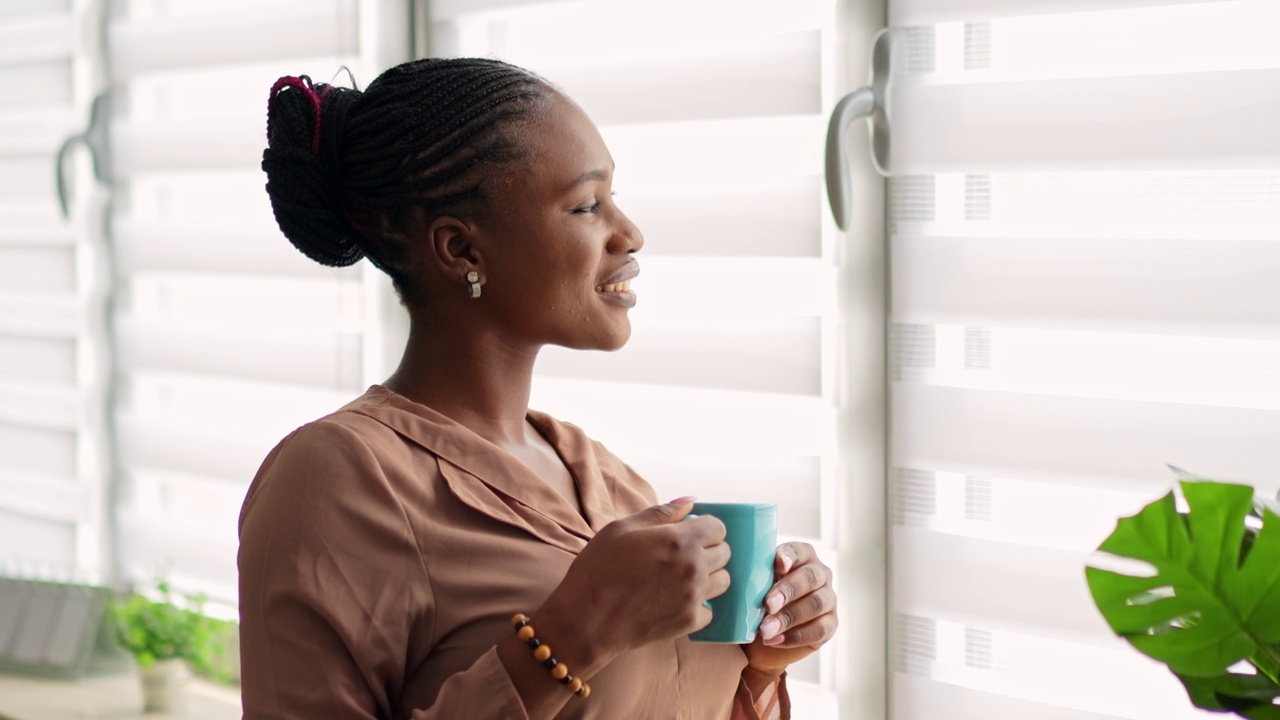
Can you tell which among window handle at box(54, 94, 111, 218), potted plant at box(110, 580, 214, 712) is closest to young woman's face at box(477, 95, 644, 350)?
potted plant at box(110, 580, 214, 712)

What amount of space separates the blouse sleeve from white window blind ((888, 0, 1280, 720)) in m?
0.78

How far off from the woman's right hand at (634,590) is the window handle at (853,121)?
0.66m

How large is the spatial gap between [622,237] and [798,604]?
16.1 inches

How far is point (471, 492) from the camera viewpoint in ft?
4.02

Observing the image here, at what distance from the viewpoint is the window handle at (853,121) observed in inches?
62.7

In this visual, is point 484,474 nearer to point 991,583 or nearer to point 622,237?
point 622,237

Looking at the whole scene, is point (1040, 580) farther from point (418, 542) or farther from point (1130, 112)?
point (418, 542)

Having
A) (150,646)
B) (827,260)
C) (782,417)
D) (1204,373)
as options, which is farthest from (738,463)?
(150,646)

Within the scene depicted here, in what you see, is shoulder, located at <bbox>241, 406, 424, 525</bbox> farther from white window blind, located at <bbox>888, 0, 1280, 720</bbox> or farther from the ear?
white window blind, located at <bbox>888, 0, 1280, 720</bbox>

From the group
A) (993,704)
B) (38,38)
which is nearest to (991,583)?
(993,704)

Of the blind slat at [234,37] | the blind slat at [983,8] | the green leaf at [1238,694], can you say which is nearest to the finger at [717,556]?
the green leaf at [1238,694]

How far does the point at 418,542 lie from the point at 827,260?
2.72 feet

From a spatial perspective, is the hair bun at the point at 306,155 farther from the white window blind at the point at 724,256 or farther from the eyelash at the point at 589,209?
the white window blind at the point at 724,256

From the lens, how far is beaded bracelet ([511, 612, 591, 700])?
3.45 ft
